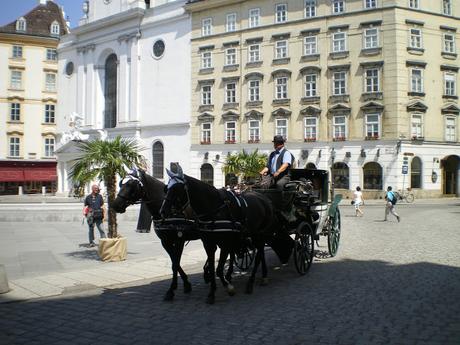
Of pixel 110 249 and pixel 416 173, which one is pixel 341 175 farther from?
pixel 110 249

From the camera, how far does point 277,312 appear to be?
6457 millimetres

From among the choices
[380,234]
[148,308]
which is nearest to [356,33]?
[380,234]

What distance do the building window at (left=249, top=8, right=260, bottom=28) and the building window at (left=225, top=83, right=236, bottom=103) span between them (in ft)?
18.0

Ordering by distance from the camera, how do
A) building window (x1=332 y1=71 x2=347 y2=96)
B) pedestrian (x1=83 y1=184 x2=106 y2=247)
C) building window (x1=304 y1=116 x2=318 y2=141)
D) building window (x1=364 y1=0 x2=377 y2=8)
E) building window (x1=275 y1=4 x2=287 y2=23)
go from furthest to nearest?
building window (x1=275 y1=4 x2=287 y2=23) < building window (x1=304 y1=116 x2=318 y2=141) < building window (x1=332 y1=71 x2=347 y2=96) < building window (x1=364 y1=0 x2=377 y2=8) < pedestrian (x1=83 y1=184 x2=106 y2=247)

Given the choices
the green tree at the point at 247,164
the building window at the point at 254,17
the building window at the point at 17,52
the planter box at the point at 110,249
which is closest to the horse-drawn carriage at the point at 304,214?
the planter box at the point at 110,249

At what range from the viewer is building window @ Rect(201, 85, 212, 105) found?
4156cm

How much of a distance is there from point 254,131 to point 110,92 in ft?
68.4

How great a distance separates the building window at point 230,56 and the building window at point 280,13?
4.74 metres

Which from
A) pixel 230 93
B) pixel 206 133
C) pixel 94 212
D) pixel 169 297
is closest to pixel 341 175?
pixel 230 93

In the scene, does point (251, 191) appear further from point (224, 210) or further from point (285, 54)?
point (285, 54)

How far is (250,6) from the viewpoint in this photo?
39.6m

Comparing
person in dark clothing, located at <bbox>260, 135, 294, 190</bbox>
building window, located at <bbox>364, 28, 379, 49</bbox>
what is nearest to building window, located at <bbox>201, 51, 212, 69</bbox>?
building window, located at <bbox>364, 28, 379, 49</bbox>

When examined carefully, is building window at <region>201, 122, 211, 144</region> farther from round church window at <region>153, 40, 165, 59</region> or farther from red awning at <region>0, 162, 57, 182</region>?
red awning at <region>0, 162, 57, 182</region>

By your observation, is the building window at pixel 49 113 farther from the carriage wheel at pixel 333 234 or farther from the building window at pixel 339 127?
the carriage wheel at pixel 333 234
